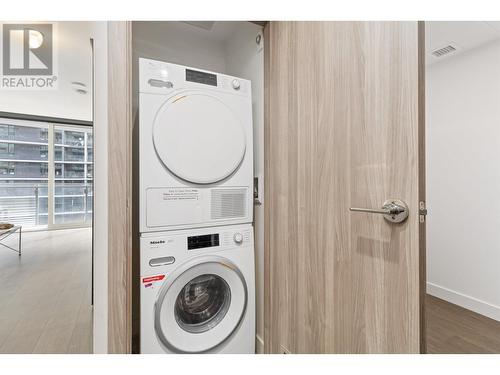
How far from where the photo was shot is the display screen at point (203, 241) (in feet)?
4.23

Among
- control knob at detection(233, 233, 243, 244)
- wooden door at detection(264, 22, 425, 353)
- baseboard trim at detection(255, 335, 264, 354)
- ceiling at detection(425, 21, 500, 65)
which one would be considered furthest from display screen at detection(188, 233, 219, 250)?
ceiling at detection(425, 21, 500, 65)

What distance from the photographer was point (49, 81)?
3299 mm

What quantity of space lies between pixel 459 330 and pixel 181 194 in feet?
4.41

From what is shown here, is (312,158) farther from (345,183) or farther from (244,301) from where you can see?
(244,301)

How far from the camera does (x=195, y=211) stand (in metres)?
1.32

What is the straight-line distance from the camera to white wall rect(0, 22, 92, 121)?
233 cm

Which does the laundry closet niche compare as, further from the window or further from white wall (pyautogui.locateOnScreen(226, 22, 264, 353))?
the window

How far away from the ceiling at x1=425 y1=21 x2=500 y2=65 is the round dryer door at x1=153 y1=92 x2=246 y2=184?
0.89 m

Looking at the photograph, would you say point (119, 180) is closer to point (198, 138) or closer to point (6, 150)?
point (198, 138)

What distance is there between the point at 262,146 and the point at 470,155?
1.06 meters

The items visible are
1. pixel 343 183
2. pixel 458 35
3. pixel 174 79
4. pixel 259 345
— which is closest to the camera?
pixel 343 183

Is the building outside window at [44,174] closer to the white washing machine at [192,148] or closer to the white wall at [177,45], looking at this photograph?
the white wall at [177,45]

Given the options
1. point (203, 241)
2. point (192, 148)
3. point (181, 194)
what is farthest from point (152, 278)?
point (192, 148)
